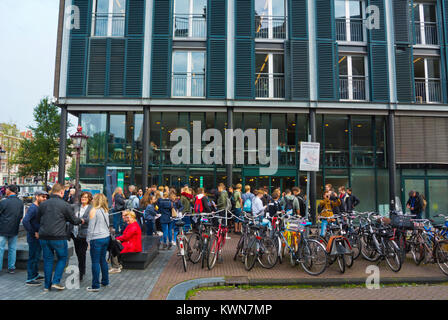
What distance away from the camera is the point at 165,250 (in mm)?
9562

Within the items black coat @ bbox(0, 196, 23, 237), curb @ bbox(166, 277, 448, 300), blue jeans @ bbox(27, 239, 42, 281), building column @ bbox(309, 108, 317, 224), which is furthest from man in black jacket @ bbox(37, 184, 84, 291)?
building column @ bbox(309, 108, 317, 224)

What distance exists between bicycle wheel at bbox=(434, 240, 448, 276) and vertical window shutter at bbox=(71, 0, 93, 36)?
1753cm

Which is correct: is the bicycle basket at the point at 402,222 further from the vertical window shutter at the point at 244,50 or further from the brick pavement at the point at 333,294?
the vertical window shutter at the point at 244,50

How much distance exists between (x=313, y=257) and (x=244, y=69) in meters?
11.5

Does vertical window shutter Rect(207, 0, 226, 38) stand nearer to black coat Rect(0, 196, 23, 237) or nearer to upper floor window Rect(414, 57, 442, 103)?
upper floor window Rect(414, 57, 442, 103)

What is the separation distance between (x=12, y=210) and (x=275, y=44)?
1428 centimetres

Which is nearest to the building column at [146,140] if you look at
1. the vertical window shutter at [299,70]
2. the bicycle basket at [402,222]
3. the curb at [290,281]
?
the vertical window shutter at [299,70]

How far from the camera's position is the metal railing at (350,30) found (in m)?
16.8

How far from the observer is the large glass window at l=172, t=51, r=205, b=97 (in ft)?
53.4

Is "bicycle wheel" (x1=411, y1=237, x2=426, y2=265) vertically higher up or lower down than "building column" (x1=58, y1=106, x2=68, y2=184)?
lower down

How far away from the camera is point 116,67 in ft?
52.3

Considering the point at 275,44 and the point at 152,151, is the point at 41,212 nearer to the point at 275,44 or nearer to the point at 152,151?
the point at 152,151

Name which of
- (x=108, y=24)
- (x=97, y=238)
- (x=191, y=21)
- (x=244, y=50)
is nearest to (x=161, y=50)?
(x=191, y=21)

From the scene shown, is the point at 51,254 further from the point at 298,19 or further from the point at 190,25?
the point at 298,19
